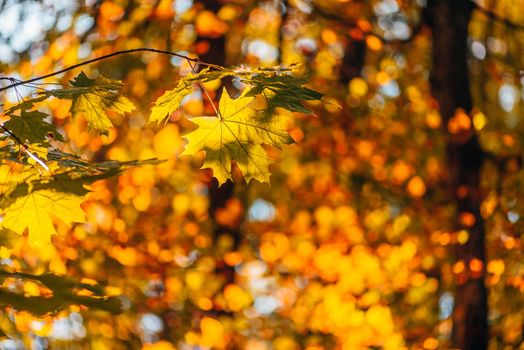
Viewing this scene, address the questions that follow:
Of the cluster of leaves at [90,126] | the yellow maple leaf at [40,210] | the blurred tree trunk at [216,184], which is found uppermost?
the blurred tree trunk at [216,184]

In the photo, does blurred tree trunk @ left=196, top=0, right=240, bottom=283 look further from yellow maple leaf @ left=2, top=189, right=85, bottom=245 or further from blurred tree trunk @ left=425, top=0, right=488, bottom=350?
yellow maple leaf @ left=2, top=189, right=85, bottom=245

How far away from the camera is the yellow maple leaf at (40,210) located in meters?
1.87

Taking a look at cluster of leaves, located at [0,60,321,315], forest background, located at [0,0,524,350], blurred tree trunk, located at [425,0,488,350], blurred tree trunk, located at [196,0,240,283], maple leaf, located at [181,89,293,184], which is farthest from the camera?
blurred tree trunk, located at [196,0,240,283]

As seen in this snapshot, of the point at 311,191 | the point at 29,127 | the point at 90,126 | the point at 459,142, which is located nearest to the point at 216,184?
the point at 311,191

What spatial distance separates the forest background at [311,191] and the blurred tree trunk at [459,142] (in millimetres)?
15

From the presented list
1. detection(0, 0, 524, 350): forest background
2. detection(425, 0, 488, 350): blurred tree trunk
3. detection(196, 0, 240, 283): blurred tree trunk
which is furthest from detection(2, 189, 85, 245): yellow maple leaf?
detection(196, 0, 240, 283): blurred tree trunk

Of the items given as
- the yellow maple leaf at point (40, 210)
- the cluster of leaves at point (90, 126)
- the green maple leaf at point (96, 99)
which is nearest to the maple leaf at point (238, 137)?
the cluster of leaves at point (90, 126)

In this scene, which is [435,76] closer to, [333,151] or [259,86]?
[333,151]

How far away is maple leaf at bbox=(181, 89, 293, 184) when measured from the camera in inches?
75.3

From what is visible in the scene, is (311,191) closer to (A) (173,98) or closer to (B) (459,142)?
(B) (459,142)

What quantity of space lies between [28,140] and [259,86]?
699 mm

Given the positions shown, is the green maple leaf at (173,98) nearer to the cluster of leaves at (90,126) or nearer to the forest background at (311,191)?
the cluster of leaves at (90,126)

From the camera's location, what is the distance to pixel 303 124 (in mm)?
8359

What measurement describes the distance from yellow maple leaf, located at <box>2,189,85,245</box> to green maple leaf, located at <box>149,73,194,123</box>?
1.10 ft
